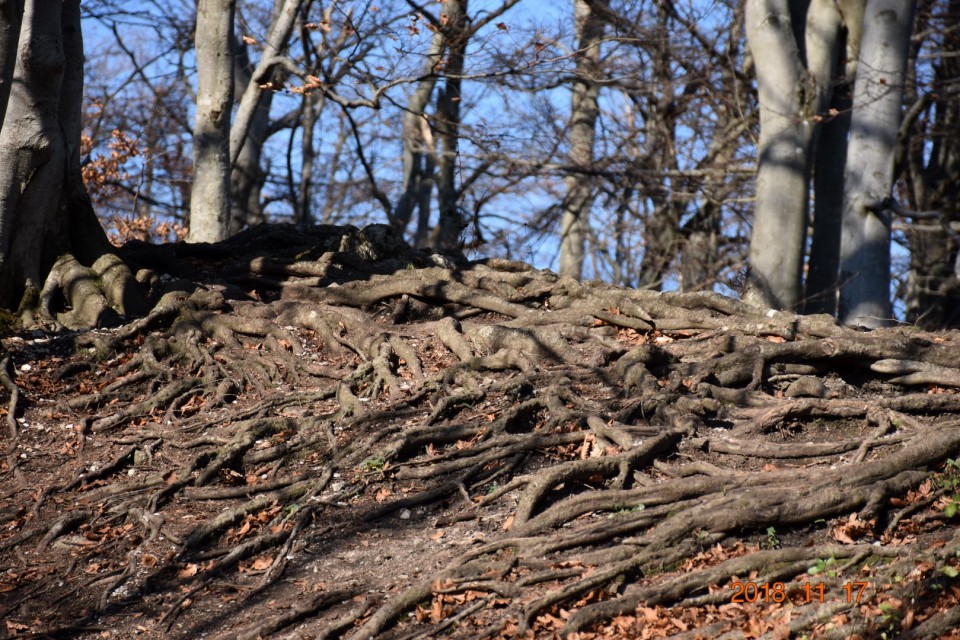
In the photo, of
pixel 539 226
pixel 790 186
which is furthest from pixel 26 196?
pixel 539 226

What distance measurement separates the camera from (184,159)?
2748cm

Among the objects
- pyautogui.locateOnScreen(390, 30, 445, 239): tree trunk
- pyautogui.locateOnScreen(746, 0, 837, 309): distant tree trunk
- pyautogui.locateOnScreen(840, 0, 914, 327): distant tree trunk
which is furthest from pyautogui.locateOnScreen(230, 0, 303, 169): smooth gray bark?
pyautogui.locateOnScreen(840, 0, 914, 327): distant tree trunk

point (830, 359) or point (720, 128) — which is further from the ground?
point (720, 128)

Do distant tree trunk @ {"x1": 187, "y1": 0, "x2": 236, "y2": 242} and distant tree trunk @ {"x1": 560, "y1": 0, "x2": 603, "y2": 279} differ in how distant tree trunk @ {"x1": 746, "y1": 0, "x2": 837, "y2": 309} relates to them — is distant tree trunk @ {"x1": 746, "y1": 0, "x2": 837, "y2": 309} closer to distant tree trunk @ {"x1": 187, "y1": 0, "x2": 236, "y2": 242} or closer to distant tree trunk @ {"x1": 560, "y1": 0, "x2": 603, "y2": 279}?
distant tree trunk @ {"x1": 560, "y1": 0, "x2": 603, "y2": 279}

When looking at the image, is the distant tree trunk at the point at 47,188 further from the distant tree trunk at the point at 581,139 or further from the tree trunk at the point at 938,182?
the tree trunk at the point at 938,182

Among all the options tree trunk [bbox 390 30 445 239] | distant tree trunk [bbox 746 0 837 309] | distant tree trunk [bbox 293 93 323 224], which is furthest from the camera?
distant tree trunk [bbox 293 93 323 224]

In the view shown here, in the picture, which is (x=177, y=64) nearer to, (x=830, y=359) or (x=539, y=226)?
(x=539, y=226)

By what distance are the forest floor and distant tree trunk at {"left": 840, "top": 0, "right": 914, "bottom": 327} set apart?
4121 mm

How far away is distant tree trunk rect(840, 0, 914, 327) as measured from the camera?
37.9 feet

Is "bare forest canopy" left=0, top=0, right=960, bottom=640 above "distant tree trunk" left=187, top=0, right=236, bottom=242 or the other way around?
the other way around

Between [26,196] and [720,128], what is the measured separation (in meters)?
12.3

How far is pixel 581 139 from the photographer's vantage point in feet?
59.5

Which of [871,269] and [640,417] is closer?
[640,417]

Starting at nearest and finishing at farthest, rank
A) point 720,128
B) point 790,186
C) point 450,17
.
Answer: point 790,186
point 450,17
point 720,128
